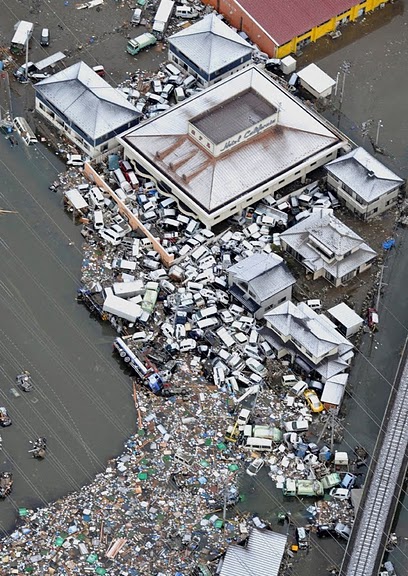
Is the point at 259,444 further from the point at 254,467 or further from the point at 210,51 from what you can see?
the point at 210,51

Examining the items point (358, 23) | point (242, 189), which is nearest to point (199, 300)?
point (242, 189)

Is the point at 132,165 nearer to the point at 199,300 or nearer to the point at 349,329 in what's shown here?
the point at 199,300

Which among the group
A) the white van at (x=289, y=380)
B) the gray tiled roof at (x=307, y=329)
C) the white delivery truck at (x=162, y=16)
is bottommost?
the white van at (x=289, y=380)

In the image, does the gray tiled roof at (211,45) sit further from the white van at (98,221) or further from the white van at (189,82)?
the white van at (98,221)

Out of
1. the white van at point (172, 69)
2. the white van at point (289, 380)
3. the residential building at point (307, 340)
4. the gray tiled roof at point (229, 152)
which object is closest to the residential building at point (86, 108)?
the gray tiled roof at point (229, 152)

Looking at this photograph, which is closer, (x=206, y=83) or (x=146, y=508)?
(x=146, y=508)

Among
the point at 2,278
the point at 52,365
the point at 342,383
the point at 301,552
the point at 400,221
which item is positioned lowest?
the point at 301,552

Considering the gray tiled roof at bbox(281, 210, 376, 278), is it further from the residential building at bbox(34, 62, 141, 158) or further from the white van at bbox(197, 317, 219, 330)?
the residential building at bbox(34, 62, 141, 158)

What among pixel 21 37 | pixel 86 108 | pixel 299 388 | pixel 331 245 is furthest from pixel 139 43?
pixel 299 388
